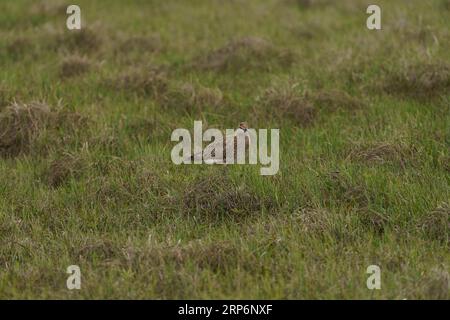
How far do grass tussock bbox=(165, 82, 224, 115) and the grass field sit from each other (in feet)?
0.06

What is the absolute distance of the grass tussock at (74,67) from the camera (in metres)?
9.01

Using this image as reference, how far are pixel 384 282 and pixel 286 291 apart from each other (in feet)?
2.19

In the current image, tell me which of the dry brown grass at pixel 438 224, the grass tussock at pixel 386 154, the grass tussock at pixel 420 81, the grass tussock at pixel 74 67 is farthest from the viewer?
the grass tussock at pixel 74 67

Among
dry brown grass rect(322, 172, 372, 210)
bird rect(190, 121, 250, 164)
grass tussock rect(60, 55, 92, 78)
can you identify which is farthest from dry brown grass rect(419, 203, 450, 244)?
grass tussock rect(60, 55, 92, 78)

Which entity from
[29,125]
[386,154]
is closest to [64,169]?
[29,125]

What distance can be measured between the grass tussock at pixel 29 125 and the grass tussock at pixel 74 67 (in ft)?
4.96

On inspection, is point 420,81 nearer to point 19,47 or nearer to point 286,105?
point 286,105

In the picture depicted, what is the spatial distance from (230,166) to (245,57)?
10.3ft

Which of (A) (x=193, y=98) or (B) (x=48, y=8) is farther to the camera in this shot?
(B) (x=48, y=8)

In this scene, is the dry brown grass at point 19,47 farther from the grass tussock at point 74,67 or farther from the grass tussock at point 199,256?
the grass tussock at point 199,256

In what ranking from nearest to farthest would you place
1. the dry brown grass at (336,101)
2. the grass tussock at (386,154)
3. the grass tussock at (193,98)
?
the grass tussock at (386,154) → the dry brown grass at (336,101) → the grass tussock at (193,98)

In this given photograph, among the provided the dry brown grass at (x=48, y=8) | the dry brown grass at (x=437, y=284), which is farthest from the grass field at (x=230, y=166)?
the dry brown grass at (x=48, y=8)

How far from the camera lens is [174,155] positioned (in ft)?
22.6

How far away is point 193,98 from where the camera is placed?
26.4 ft
